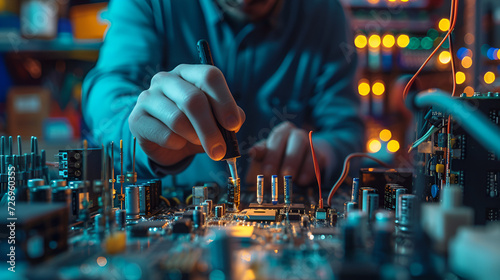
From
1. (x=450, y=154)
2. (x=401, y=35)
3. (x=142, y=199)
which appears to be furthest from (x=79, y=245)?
(x=401, y=35)

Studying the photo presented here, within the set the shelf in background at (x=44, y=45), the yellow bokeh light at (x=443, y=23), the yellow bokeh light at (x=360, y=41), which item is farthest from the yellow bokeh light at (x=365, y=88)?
the shelf in background at (x=44, y=45)

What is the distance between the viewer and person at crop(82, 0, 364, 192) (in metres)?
1.47

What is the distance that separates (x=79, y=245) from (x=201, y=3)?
1.46m

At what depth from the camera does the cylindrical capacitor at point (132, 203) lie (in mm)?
873

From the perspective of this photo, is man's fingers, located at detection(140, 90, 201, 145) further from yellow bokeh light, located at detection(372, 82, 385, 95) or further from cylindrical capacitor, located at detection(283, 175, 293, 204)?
yellow bokeh light, located at detection(372, 82, 385, 95)

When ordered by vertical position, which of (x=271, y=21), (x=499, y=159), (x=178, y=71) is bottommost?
(x=499, y=159)

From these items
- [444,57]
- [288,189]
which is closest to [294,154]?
[288,189]

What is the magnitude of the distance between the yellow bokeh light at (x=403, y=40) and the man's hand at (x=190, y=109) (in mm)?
2625

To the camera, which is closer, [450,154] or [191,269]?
[191,269]

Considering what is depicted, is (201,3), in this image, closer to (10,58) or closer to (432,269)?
(432,269)

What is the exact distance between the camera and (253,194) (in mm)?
1244

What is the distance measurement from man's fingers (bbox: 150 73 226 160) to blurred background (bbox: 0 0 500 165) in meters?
1.39

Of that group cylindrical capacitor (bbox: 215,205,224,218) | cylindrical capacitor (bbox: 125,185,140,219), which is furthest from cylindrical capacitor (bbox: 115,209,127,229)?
cylindrical capacitor (bbox: 215,205,224,218)

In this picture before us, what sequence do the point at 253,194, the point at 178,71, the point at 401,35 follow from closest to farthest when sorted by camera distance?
the point at 178,71 → the point at 253,194 → the point at 401,35
